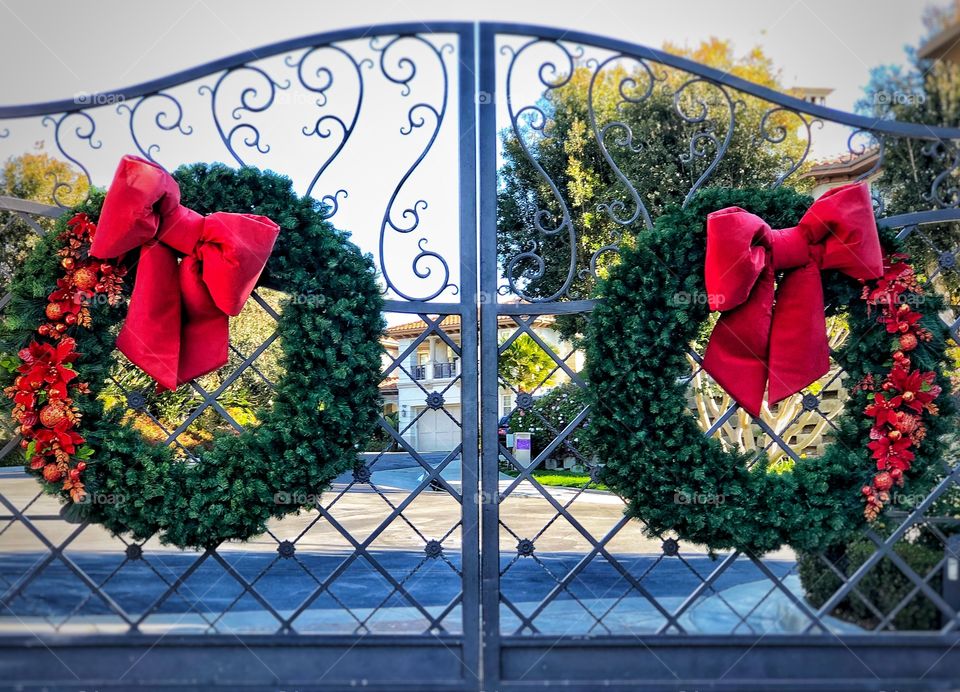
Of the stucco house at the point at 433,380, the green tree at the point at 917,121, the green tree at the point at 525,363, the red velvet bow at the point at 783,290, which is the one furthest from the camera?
the stucco house at the point at 433,380

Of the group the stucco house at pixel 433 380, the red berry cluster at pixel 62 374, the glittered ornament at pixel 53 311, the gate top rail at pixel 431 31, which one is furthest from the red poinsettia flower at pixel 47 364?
the stucco house at pixel 433 380

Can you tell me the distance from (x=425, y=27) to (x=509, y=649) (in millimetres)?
2777

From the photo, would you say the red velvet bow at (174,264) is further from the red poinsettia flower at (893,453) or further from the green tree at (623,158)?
the green tree at (623,158)

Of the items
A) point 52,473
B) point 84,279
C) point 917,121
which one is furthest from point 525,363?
point 52,473

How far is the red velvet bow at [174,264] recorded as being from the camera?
10.4 feet

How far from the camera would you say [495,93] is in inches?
137

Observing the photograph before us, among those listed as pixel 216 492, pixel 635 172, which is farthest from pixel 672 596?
pixel 216 492

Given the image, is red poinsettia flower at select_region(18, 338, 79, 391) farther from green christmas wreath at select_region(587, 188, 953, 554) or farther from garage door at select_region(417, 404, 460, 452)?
garage door at select_region(417, 404, 460, 452)

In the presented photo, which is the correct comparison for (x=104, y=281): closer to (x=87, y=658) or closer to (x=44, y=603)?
(x=87, y=658)

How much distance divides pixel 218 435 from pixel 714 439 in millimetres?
2163

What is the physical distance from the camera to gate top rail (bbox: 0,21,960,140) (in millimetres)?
3445

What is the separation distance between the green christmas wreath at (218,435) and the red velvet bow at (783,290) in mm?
1488

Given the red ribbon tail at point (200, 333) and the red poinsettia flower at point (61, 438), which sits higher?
the red ribbon tail at point (200, 333)

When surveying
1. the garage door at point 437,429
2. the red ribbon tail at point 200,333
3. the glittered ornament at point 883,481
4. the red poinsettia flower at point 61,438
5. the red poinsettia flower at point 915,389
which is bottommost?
the garage door at point 437,429
